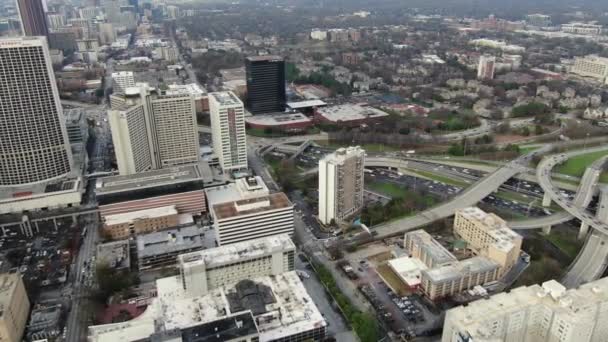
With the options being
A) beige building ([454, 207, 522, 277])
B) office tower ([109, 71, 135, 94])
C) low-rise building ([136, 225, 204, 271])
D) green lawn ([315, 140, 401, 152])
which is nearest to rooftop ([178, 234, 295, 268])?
low-rise building ([136, 225, 204, 271])

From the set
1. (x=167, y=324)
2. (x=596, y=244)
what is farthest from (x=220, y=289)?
(x=596, y=244)

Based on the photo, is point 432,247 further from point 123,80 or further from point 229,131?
point 123,80

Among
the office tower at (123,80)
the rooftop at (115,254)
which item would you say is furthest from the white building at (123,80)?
the rooftop at (115,254)

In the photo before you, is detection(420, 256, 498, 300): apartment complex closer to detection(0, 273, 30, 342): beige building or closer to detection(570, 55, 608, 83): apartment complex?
detection(0, 273, 30, 342): beige building

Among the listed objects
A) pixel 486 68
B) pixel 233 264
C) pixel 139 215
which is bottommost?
pixel 139 215

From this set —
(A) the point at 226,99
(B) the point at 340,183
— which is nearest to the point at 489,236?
(B) the point at 340,183

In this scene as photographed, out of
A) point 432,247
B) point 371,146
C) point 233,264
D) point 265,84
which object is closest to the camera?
point 233,264

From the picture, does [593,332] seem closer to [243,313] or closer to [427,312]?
[427,312]
